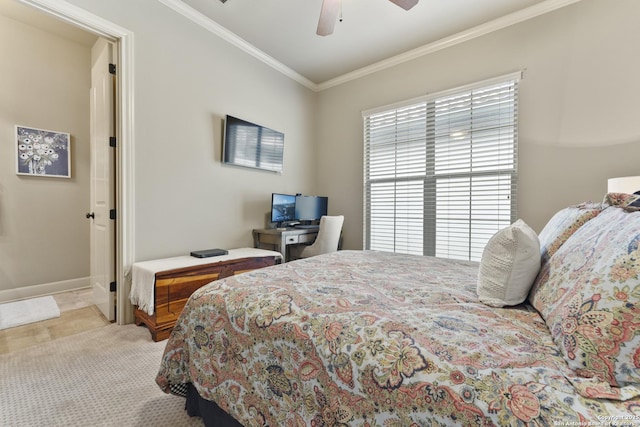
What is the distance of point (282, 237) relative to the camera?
3.21m

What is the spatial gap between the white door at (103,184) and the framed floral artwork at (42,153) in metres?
0.87

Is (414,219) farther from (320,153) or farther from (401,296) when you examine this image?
(401,296)

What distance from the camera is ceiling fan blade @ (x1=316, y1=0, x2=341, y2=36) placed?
Result: 2047mm

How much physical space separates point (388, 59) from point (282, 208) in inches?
93.3

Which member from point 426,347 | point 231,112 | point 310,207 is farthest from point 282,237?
point 426,347

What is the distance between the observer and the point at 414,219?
3377 millimetres

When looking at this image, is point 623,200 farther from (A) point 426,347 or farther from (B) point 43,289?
(B) point 43,289

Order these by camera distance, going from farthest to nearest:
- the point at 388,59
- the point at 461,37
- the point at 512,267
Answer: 1. the point at 388,59
2. the point at 461,37
3. the point at 512,267

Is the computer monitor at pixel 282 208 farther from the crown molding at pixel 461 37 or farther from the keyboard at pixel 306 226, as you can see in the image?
the crown molding at pixel 461 37

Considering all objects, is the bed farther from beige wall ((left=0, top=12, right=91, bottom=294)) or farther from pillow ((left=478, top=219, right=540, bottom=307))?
beige wall ((left=0, top=12, right=91, bottom=294))

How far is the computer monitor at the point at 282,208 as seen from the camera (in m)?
3.42

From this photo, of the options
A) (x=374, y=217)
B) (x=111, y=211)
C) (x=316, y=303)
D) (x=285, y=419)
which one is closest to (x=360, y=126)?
(x=374, y=217)

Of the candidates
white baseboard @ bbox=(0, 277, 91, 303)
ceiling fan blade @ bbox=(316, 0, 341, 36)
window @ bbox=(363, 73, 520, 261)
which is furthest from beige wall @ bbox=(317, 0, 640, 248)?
white baseboard @ bbox=(0, 277, 91, 303)

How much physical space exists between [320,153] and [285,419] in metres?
3.81
